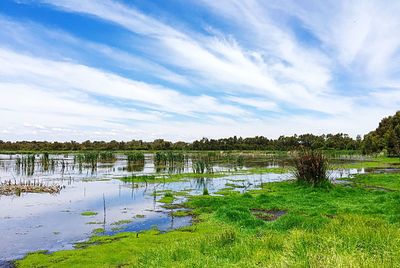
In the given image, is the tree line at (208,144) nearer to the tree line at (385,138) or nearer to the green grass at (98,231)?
the tree line at (385,138)

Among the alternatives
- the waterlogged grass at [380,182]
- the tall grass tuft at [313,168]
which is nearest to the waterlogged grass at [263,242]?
the tall grass tuft at [313,168]

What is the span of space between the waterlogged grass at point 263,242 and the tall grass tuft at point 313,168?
Answer: 16.4 ft

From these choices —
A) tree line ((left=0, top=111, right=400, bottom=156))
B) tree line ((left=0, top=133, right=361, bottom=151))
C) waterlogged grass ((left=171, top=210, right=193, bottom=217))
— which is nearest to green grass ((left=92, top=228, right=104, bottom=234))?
waterlogged grass ((left=171, top=210, right=193, bottom=217))

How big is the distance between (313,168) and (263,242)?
15.5 metres

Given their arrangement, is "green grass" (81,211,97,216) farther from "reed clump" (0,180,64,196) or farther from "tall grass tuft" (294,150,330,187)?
"tall grass tuft" (294,150,330,187)

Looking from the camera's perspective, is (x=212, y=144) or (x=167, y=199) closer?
(x=167, y=199)

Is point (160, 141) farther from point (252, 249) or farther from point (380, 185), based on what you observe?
point (252, 249)

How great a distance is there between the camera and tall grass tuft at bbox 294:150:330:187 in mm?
23141

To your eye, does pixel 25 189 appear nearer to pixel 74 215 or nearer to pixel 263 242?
pixel 74 215

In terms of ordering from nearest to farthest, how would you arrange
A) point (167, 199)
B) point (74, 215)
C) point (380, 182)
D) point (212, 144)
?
point (74, 215)
point (167, 199)
point (380, 182)
point (212, 144)

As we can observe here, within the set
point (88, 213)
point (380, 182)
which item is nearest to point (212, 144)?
point (380, 182)

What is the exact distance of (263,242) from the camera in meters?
8.96

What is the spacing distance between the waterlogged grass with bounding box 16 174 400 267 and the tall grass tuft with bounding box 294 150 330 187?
501cm

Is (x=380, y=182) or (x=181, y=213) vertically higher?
(x=380, y=182)
